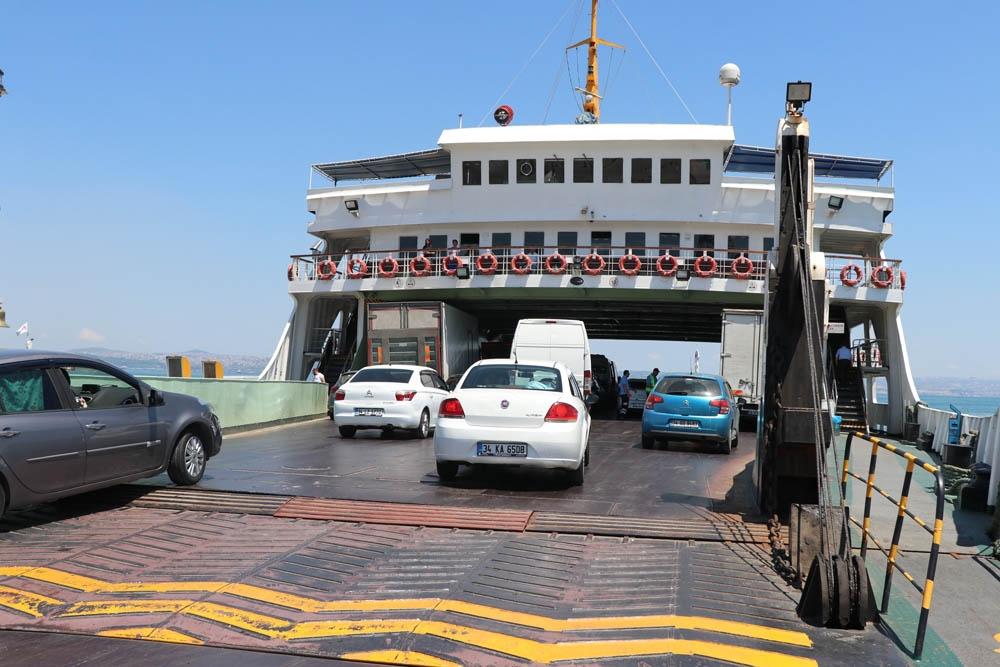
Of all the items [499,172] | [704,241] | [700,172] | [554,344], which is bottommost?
[554,344]

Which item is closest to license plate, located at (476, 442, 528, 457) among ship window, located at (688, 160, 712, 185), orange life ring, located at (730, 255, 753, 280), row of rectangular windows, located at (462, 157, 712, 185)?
orange life ring, located at (730, 255, 753, 280)

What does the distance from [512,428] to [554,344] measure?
473 inches

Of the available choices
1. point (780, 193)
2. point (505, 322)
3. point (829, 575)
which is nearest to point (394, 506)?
point (829, 575)

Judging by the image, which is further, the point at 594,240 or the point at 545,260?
the point at 594,240

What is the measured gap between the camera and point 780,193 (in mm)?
8641

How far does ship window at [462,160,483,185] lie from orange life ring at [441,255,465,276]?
366 centimetres

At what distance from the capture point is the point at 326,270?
27.3 meters

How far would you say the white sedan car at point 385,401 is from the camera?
16141 mm

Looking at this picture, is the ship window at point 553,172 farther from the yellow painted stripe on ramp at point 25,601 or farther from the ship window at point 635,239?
the yellow painted stripe on ramp at point 25,601

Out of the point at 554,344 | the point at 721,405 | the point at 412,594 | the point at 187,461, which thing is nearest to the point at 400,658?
the point at 412,594

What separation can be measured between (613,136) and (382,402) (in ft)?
47.7

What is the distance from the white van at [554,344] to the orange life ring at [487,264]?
3.91m

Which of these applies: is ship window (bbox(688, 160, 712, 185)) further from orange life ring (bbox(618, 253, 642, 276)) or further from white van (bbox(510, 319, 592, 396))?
white van (bbox(510, 319, 592, 396))

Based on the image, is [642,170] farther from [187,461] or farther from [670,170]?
[187,461]
